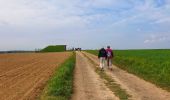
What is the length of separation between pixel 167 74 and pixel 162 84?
3.69 meters

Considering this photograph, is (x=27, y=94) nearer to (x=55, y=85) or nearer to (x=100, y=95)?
(x=55, y=85)

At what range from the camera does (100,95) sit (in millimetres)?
15547

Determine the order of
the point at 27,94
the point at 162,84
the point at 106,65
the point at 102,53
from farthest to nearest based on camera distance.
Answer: the point at 106,65 → the point at 102,53 → the point at 162,84 → the point at 27,94

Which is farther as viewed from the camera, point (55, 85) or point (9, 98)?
point (55, 85)

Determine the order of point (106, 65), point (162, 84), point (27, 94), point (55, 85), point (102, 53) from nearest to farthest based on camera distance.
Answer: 1. point (27, 94)
2. point (55, 85)
3. point (162, 84)
4. point (102, 53)
5. point (106, 65)

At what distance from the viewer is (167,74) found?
23406mm

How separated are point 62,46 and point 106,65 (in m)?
132

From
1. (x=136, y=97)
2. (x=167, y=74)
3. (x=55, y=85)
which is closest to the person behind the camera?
(x=136, y=97)

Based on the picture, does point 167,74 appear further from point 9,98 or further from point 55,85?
point 9,98

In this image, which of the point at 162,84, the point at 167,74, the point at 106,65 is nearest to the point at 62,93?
the point at 162,84

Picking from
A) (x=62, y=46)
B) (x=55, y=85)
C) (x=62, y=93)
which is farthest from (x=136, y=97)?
(x=62, y=46)

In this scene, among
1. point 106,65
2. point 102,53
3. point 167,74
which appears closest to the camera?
point 167,74

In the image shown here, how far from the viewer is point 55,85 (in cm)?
1753

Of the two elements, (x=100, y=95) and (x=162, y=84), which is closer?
(x=100, y=95)
